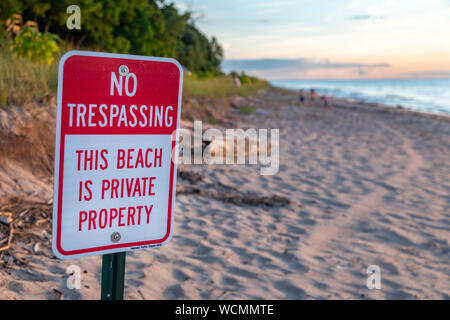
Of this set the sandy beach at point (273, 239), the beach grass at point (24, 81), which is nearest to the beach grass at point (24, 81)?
the beach grass at point (24, 81)

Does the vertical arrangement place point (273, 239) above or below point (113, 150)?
below

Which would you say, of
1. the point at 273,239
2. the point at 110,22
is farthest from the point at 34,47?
the point at 110,22

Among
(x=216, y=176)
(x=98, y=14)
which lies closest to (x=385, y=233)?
(x=216, y=176)

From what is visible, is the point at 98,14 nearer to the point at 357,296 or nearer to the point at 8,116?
the point at 8,116

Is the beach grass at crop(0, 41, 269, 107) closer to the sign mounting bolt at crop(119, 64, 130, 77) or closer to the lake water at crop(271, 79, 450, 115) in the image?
the sign mounting bolt at crop(119, 64, 130, 77)

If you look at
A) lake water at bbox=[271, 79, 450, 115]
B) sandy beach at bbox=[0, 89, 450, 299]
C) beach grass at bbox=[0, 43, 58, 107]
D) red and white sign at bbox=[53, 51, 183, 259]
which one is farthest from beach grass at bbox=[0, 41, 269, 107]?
lake water at bbox=[271, 79, 450, 115]

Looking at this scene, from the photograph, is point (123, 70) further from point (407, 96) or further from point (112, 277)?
point (407, 96)

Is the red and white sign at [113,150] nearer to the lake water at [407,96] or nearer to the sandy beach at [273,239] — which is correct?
the sandy beach at [273,239]

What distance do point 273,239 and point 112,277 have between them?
323cm

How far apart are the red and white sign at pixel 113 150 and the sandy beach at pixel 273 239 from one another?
5.75 feet

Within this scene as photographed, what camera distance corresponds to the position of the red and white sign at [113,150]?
1.14m

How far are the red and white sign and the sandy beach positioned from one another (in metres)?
1.75

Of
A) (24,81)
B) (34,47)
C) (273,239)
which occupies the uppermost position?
(34,47)

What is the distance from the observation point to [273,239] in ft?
14.1
